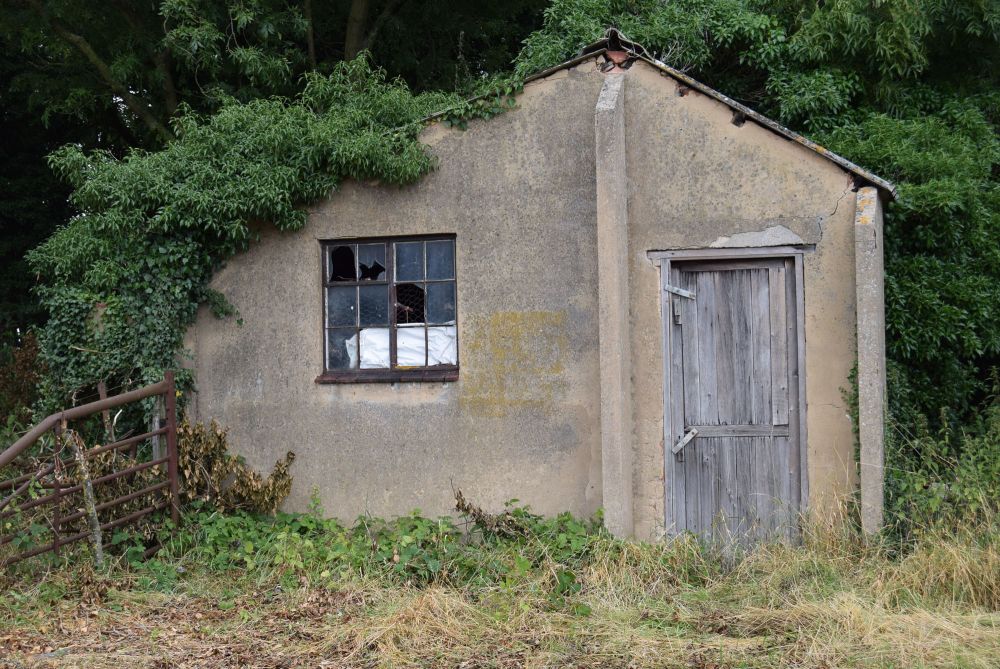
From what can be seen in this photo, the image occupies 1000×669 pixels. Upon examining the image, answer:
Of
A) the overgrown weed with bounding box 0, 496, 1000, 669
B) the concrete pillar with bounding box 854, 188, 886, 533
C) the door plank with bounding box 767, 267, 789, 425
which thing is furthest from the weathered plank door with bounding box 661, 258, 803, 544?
the concrete pillar with bounding box 854, 188, 886, 533

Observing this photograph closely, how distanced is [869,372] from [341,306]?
442 cm

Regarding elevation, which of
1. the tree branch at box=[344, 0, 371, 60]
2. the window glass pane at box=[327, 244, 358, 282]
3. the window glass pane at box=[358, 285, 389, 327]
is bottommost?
the window glass pane at box=[358, 285, 389, 327]

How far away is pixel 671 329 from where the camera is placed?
702 centimetres

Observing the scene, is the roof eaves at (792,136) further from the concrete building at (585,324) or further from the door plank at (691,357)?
the door plank at (691,357)

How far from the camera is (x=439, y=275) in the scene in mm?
7656

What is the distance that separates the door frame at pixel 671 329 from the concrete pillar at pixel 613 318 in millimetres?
333

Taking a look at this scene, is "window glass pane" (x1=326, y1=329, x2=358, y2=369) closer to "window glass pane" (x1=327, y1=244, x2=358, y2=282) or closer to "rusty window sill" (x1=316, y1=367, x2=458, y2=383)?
"rusty window sill" (x1=316, y1=367, x2=458, y2=383)

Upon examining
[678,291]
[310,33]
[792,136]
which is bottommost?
[678,291]

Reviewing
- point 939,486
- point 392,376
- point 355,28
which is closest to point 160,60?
point 355,28

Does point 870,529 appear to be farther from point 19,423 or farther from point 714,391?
point 19,423

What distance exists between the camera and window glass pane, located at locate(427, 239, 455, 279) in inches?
300

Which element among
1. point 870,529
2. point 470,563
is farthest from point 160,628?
point 870,529

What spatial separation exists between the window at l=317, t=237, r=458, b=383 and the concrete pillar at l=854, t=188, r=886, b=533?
3.24m

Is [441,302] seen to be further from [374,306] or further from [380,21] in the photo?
[380,21]
